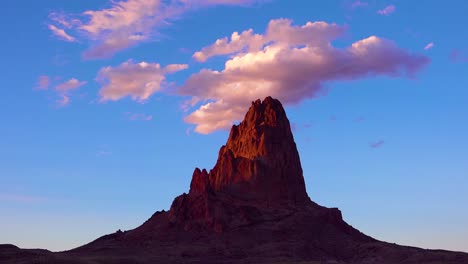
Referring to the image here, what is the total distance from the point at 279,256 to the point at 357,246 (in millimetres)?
26006

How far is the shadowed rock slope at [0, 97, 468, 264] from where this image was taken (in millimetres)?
154500

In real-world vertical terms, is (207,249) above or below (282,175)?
below

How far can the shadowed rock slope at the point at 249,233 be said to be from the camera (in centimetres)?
15450

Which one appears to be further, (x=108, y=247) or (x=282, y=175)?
(x=282, y=175)

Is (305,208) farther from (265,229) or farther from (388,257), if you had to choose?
(388,257)

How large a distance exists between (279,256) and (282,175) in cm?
4706

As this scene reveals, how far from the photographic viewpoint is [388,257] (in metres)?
156

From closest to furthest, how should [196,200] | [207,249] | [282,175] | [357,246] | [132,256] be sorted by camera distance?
[132,256] → [207,249] → [357,246] → [196,200] → [282,175]

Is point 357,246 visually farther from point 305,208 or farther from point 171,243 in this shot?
point 171,243

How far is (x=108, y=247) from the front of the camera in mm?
164125

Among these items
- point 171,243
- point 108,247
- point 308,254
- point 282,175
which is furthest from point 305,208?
point 108,247

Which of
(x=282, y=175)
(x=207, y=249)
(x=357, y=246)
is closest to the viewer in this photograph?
(x=207, y=249)

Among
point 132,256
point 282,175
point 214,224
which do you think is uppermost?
point 282,175

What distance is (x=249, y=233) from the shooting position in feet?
561
